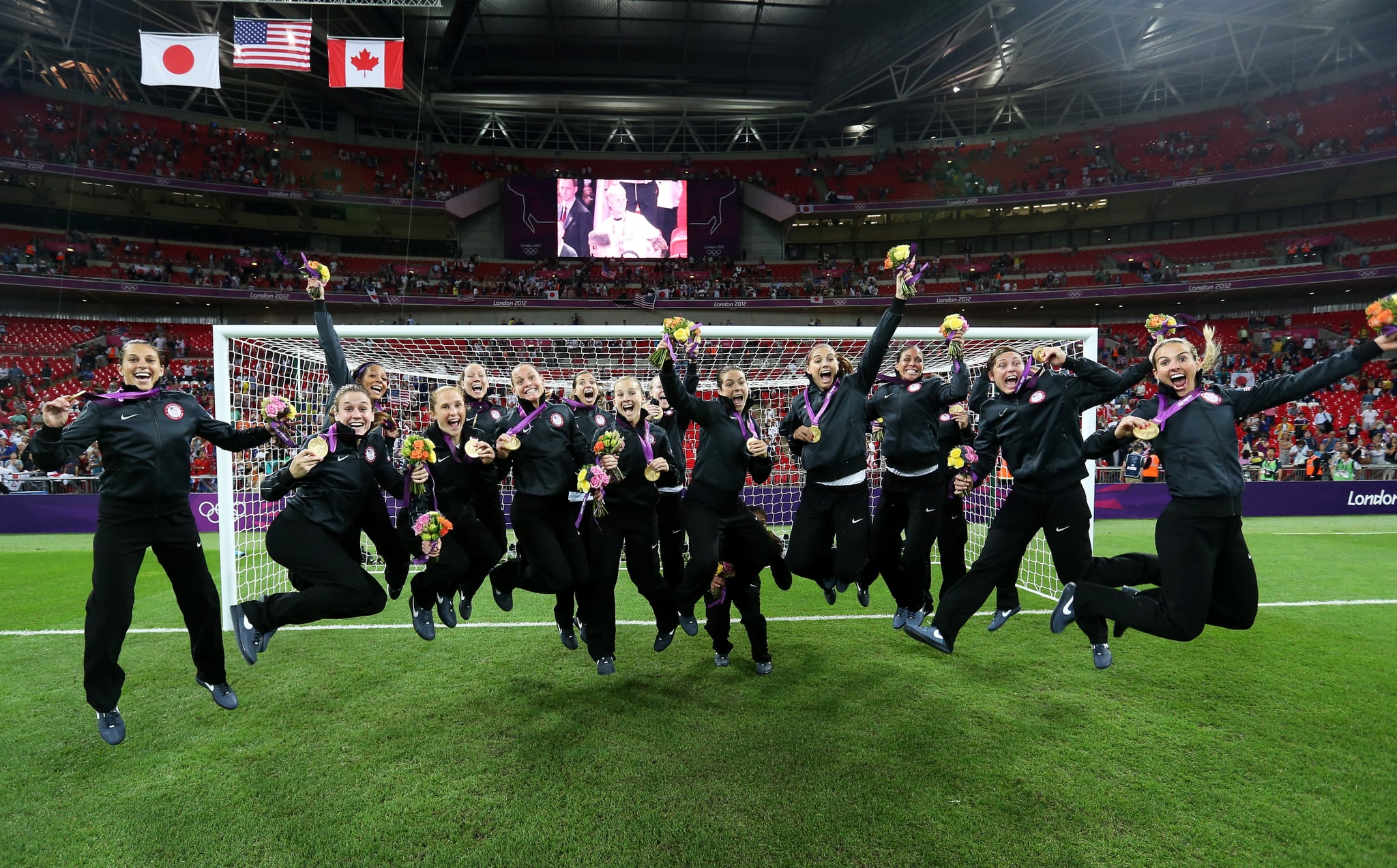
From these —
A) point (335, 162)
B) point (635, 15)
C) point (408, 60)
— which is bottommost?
point (335, 162)

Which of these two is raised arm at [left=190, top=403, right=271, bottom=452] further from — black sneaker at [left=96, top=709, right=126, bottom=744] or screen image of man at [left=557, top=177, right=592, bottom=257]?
screen image of man at [left=557, top=177, right=592, bottom=257]

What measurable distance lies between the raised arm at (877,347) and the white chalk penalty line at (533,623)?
8.72 feet

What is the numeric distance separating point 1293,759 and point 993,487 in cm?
506

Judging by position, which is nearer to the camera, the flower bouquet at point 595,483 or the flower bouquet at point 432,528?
the flower bouquet at point 595,483

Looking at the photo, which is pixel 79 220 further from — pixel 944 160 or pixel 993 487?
pixel 944 160

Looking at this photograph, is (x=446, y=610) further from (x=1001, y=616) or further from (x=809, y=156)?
(x=809, y=156)

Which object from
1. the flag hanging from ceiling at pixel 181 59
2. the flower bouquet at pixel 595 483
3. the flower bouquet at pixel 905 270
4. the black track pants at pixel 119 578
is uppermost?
the flag hanging from ceiling at pixel 181 59

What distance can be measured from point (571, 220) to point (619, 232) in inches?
90.0

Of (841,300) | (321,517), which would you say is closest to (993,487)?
(321,517)

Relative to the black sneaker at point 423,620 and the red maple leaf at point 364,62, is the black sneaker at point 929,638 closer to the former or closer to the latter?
the black sneaker at point 423,620

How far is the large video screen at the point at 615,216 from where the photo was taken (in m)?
29.6

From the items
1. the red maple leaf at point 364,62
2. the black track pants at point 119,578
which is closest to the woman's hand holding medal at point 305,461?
the black track pants at point 119,578

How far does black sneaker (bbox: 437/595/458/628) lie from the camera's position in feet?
19.7

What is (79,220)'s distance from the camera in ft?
87.2
